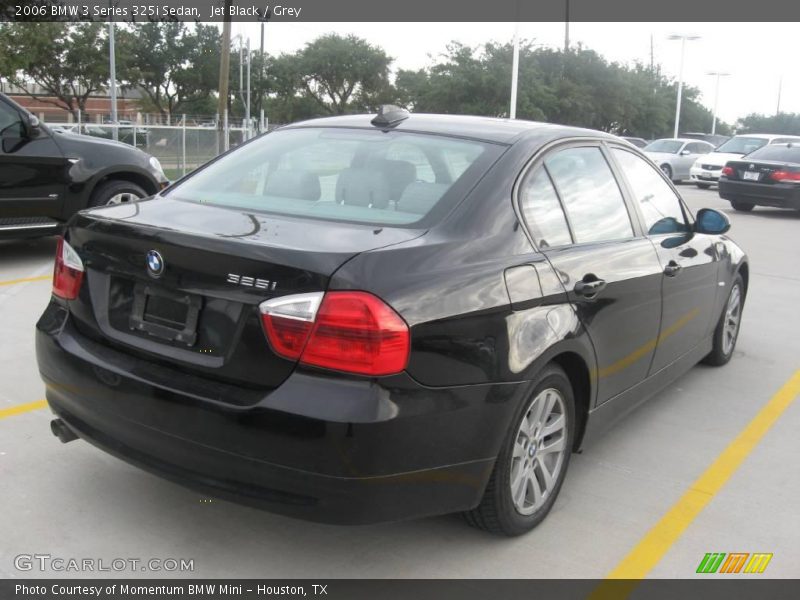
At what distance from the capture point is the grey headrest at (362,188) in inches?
133

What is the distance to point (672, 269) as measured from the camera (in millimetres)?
4355

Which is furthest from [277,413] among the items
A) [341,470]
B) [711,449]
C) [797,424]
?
[797,424]

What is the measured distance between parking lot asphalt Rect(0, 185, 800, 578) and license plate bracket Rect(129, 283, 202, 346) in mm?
844

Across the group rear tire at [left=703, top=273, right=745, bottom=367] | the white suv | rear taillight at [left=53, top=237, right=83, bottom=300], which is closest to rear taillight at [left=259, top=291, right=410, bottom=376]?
rear taillight at [left=53, top=237, right=83, bottom=300]

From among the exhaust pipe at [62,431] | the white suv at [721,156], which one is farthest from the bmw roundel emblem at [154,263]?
the white suv at [721,156]

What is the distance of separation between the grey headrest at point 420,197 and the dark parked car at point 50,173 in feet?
19.2

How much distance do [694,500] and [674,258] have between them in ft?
4.17

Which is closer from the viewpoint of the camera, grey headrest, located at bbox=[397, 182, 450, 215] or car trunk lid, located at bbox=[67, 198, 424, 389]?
car trunk lid, located at bbox=[67, 198, 424, 389]

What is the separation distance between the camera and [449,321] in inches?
→ 111

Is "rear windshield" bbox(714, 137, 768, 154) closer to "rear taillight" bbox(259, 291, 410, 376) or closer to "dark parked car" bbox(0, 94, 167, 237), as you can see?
"dark parked car" bbox(0, 94, 167, 237)

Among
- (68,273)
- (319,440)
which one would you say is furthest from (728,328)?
(68,273)

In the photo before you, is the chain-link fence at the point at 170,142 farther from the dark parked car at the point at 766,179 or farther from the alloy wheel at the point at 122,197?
the alloy wheel at the point at 122,197

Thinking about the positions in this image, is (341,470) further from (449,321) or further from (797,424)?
(797,424)

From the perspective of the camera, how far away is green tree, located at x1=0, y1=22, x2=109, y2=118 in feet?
139
